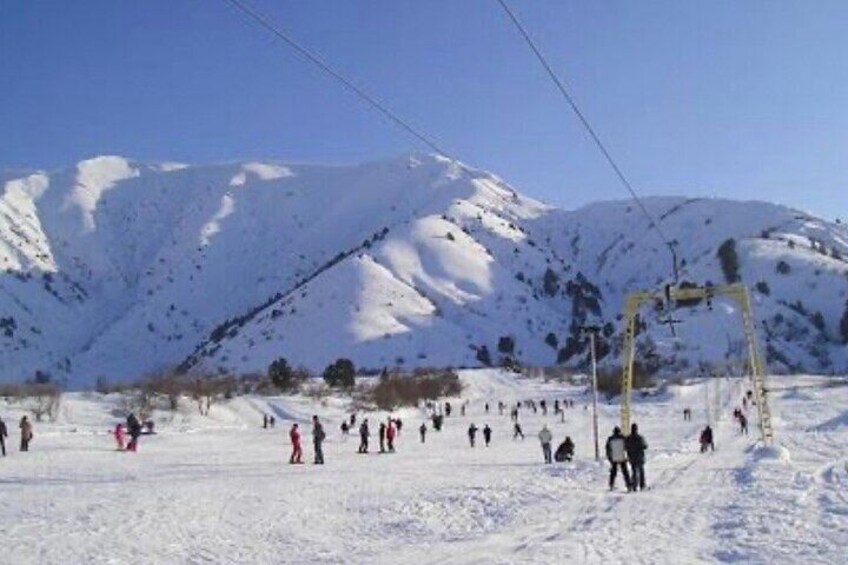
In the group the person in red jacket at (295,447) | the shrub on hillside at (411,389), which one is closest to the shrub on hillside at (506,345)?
the shrub on hillside at (411,389)

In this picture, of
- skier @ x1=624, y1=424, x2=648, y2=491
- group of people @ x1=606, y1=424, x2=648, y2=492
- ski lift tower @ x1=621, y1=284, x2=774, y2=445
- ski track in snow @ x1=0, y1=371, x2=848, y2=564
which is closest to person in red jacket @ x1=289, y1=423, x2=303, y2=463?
ski track in snow @ x1=0, y1=371, x2=848, y2=564

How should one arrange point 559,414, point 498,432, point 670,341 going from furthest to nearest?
point 670,341
point 559,414
point 498,432

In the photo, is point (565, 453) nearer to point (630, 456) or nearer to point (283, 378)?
point (630, 456)

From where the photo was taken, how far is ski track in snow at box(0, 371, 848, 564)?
43.9 ft

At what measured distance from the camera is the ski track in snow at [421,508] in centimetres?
1338

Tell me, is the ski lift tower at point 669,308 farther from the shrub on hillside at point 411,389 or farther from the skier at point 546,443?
the shrub on hillside at point 411,389

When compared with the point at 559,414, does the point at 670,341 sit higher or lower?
higher

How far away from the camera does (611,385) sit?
359 feet

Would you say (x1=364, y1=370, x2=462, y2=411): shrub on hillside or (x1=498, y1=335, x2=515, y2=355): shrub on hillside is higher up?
(x1=498, y1=335, x2=515, y2=355): shrub on hillside

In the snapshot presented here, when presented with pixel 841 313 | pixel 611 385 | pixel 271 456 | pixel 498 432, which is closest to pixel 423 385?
pixel 611 385

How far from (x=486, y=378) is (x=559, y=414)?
5223 cm

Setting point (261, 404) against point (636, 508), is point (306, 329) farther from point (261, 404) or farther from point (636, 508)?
point (636, 508)

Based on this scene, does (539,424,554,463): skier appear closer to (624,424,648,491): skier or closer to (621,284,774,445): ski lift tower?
(621,284,774,445): ski lift tower

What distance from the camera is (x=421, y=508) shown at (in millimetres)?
18047
